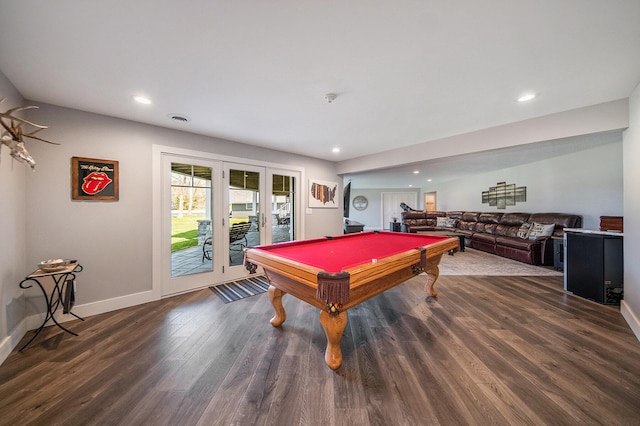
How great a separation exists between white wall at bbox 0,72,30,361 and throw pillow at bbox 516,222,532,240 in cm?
770

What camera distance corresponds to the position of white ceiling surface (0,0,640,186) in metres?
1.19

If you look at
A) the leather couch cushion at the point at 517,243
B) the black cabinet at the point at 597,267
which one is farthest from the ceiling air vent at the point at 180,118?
the leather couch cushion at the point at 517,243

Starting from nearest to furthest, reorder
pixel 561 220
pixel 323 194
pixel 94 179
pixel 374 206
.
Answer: pixel 94 179, pixel 561 220, pixel 323 194, pixel 374 206

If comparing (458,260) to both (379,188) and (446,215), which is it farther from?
(379,188)

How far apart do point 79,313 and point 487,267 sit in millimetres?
6170

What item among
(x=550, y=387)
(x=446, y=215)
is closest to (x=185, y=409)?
(x=550, y=387)

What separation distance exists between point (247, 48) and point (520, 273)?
5130 millimetres

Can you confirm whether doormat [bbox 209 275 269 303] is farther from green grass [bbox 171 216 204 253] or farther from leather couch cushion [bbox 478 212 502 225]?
leather couch cushion [bbox 478 212 502 225]

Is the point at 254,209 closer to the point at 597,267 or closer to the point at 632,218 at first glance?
the point at 632,218

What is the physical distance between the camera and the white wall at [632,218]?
1976mm

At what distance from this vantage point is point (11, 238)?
1.83m

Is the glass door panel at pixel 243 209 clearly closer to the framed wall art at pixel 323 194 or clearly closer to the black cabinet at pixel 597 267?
the framed wall art at pixel 323 194

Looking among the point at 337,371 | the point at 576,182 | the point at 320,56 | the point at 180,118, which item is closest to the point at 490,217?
the point at 576,182

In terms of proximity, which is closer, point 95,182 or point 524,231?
point 95,182
